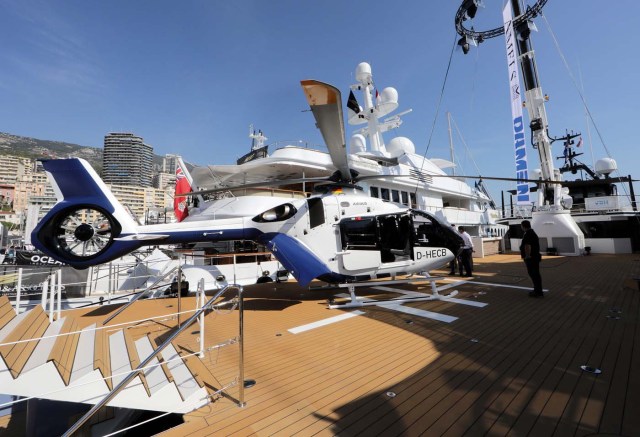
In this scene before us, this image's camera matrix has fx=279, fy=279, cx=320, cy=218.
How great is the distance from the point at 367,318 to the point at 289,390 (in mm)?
2973

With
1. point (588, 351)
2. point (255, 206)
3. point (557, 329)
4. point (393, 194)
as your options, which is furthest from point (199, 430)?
point (393, 194)

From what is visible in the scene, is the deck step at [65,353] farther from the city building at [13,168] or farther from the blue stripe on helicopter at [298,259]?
the city building at [13,168]

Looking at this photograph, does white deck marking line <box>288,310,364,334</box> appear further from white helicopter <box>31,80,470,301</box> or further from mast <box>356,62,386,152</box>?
mast <box>356,62,386,152</box>

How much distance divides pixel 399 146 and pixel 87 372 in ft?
76.9

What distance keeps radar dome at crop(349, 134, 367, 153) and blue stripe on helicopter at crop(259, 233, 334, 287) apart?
1630 centimetres

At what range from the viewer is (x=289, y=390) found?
3.31m

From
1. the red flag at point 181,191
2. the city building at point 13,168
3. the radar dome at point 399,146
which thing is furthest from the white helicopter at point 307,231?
the city building at point 13,168

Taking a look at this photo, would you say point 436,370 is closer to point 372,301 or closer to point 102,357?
point 372,301

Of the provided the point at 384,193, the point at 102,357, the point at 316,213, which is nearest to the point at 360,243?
the point at 316,213

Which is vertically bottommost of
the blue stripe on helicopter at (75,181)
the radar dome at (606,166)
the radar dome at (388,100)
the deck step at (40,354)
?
the deck step at (40,354)

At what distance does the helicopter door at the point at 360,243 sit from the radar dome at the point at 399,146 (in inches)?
672

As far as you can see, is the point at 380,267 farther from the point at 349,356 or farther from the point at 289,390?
the point at 289,390

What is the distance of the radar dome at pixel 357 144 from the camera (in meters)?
21.9

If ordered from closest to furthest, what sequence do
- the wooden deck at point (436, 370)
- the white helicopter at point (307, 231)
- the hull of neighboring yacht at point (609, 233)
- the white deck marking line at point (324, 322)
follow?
the wooden deck at point (436, 370), the white deck marking line at point (324, 322), the white helicopter at point (307, 231), the hull of neighboring yacht at point (609, 233)
